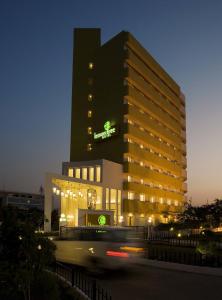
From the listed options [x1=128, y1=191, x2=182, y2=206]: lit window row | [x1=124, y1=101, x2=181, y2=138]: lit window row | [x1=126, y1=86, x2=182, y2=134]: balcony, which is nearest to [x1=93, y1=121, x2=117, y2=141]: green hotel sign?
[x1=124, y1=101, x2=181, y2=138]: lit window row

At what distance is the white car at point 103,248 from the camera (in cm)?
1612

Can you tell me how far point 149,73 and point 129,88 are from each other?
12142 millimetres

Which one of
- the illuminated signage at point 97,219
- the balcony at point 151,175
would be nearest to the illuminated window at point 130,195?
the balcony at point 151,175

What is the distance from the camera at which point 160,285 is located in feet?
49.0

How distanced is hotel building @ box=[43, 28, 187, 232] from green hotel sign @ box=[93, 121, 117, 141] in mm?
171

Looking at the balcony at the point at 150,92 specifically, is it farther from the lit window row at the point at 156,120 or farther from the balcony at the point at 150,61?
the balcony at the point at 150,61

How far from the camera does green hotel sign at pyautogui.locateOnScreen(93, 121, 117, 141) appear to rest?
67.8 m

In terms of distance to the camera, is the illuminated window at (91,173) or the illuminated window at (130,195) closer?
the illuminated window at (91,173)

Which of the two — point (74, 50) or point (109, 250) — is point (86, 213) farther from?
point (74, 50)

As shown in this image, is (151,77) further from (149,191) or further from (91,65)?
(149,191)

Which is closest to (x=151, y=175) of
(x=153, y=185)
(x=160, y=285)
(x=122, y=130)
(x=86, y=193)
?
(x=153, y=185)

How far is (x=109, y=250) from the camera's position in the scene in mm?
16328

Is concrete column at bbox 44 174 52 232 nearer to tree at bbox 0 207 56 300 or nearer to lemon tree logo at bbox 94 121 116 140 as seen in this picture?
lemon tree logo at bbox 94 121 116 140

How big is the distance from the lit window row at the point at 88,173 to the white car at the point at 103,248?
4185 cm
